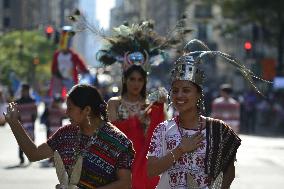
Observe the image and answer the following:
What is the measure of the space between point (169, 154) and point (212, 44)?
95548 mm

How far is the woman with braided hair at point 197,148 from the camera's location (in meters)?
5.73

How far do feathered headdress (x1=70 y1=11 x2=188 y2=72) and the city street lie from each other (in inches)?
188

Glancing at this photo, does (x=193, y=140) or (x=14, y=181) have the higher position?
(x=193, y=140)

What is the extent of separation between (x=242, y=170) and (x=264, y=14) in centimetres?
2744

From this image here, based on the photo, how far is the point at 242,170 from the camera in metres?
18.1

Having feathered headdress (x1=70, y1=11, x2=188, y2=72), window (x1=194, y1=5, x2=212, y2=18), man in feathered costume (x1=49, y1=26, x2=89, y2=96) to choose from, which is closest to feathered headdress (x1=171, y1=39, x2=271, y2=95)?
feathered headdress (x1=70, y1=11, x2=188, y2=72)

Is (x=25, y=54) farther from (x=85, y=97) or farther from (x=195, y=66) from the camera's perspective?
(x=85, y=97)

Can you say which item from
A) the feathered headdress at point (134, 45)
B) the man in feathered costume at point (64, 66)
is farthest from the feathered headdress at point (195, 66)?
the man in feathered costume at point (64, 66)

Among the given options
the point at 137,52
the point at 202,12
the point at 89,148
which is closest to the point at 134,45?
the point at 137,52

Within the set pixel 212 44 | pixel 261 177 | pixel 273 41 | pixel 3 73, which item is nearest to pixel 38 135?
pixel 261 177

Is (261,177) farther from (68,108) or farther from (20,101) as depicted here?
(68,108)

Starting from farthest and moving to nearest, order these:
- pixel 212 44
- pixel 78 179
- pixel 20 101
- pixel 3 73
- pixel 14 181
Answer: pixel 212 44 → pixel 3 73 → pixel 20 101 → pixel 14 181 → pixel 78 179

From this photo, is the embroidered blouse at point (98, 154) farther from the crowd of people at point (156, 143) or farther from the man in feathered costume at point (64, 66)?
the man in feathered costume at point (64, 66)

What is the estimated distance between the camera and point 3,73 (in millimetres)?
65000
